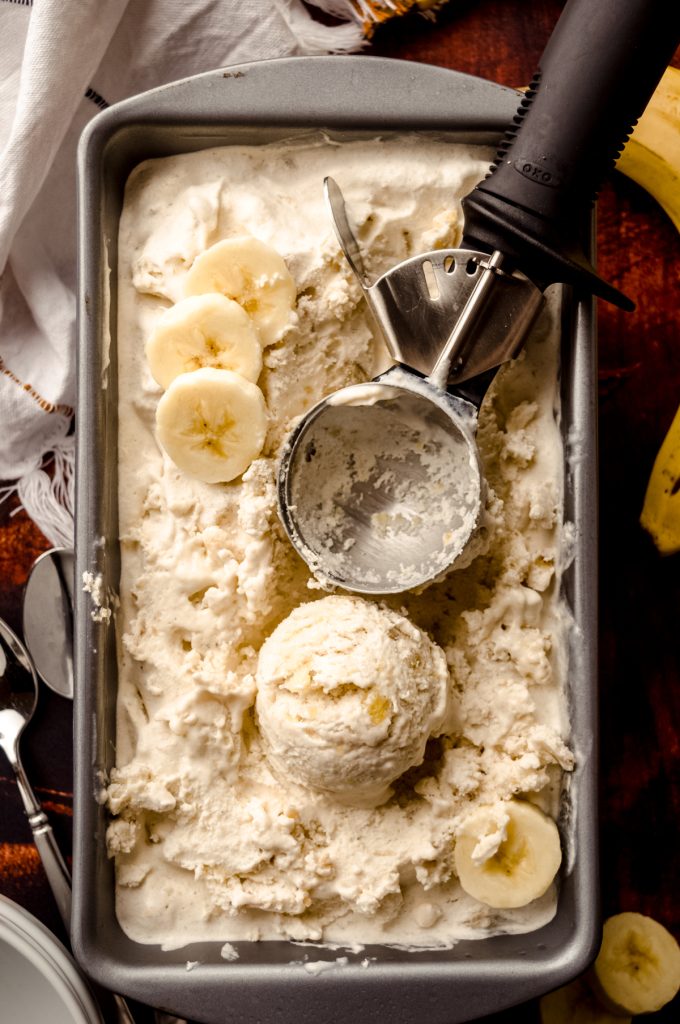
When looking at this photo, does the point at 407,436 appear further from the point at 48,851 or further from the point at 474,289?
the point at 48,851

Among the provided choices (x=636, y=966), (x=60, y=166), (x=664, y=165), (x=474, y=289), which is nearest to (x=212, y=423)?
(x=474, y=289)

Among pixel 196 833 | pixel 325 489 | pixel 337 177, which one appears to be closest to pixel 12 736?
pixel 196 833

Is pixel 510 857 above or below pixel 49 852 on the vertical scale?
above

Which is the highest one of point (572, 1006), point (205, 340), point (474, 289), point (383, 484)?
point (474, 289)

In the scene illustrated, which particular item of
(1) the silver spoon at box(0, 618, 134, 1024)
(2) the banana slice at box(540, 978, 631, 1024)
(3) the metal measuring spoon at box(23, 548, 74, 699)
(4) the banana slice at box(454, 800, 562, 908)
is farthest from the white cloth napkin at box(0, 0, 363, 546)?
(2) the banana slice at box(540, 978, 631, 1024)

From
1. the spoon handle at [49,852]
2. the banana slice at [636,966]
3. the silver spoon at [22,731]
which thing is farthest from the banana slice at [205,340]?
the banana slice at [636,966]

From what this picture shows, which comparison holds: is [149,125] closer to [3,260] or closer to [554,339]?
[3,260]
